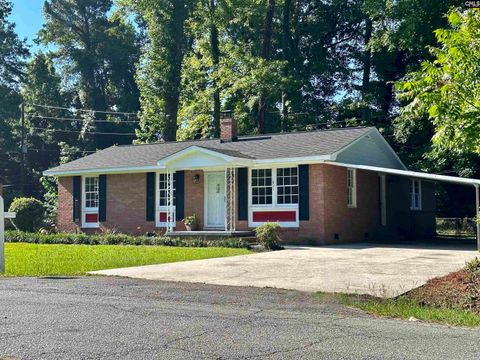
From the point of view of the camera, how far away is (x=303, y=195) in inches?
830

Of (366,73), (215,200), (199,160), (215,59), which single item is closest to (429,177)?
(215,200)

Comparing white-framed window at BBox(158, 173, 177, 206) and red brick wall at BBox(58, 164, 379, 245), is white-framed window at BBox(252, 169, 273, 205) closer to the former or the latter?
red brick wall at BBox(58, 164, 379, 245)

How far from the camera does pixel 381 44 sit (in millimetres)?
33562

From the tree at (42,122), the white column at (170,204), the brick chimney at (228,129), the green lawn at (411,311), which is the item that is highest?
the tree at (42,122)

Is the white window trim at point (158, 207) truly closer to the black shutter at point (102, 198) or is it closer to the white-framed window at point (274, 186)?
the black shutter at point (102, 198)

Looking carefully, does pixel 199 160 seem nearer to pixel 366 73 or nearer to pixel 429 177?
pixel 429 177

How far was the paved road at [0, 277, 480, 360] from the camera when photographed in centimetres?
577

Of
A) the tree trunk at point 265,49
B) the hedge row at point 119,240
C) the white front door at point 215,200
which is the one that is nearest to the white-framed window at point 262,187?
the white front door at point 215,200

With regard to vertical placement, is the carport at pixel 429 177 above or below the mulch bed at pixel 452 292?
above

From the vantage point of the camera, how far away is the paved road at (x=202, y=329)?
577 cm

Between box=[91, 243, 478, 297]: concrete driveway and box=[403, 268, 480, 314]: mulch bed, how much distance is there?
30cm

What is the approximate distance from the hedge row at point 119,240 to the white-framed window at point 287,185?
2.70 m

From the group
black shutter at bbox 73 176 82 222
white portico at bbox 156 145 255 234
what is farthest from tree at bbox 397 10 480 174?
black shutter at bbox 73 176 82 222

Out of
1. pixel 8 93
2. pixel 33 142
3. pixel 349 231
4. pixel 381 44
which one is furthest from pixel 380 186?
pixel 8 93
